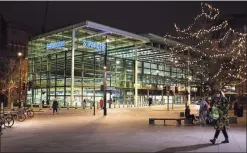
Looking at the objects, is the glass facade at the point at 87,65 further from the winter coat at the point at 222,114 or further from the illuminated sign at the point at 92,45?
the winter coat at the point at 222,114

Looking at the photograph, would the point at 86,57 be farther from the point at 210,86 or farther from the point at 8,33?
the point at 210,86

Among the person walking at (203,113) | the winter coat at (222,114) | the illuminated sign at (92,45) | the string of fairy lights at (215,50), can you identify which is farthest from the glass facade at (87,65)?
the winter coat at (222,114)

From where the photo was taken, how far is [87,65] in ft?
177

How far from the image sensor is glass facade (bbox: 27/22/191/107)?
169 feet

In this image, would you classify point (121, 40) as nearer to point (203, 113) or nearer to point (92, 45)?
point (92, 45)

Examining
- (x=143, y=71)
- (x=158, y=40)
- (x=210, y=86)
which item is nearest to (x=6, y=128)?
(x=210, y=86)

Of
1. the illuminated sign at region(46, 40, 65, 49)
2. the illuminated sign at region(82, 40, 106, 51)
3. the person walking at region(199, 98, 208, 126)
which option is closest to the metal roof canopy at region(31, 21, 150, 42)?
the illuminated sign at region(46, 40, 65, 49)

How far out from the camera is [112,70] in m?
59.3

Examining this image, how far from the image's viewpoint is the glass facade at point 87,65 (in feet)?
169

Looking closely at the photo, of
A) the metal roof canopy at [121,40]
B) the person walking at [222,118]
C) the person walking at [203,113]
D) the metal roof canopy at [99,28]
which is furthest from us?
the metal roof canopy at [121,40]

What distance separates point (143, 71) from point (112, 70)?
12.3m

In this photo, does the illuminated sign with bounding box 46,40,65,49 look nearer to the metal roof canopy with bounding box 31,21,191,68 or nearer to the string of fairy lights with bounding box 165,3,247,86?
the metal roof canopy with bounding box 31,21,191,68

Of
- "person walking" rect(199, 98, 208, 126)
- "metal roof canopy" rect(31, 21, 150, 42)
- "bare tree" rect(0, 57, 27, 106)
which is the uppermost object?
"metal roof canopy" rect(31, 21, 150, 42)

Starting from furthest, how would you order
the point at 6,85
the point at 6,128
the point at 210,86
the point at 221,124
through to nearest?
the point at 6,85, the point at 210,86, the point at 6,128, the point at 221,124
